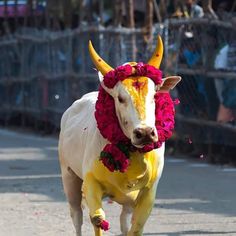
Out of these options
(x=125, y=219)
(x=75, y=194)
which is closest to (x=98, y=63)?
(x=75, y=194)

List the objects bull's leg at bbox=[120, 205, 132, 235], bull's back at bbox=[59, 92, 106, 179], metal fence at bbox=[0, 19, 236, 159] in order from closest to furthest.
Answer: bull's back at bbox=[59, 92, 106, 179]
bull's leg at bbox=[120, 205, 132, 235]
metal fence at bbox=[0, 19, 236, 159]

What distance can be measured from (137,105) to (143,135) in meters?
0.27

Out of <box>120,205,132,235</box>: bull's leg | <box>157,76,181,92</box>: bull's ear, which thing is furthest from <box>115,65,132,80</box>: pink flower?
<box>120,205,132,235</box>: bull's leg

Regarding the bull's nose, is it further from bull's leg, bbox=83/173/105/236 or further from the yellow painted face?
bull's leg, bbox=83/173/105/236

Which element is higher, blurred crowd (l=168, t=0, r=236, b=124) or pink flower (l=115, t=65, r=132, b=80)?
pink flower (l=115, t=65, r=132, b=80)

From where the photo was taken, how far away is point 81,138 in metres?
7.52

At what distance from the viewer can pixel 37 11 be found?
86.1 ft

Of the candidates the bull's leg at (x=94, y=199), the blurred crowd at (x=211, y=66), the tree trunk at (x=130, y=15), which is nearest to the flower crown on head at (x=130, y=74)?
the bull's leg at (x=94, y=199)

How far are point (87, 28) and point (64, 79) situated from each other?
183 cm

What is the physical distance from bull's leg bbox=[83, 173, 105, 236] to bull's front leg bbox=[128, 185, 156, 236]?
295mm

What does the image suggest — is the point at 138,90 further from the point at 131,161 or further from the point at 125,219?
the point at 125,219

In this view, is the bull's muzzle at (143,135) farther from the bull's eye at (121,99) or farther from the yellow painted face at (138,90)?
the bull's eye at (121,99)

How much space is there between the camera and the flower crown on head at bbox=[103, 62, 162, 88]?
263 inches

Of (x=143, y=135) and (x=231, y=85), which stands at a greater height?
(x=143, y=135)
